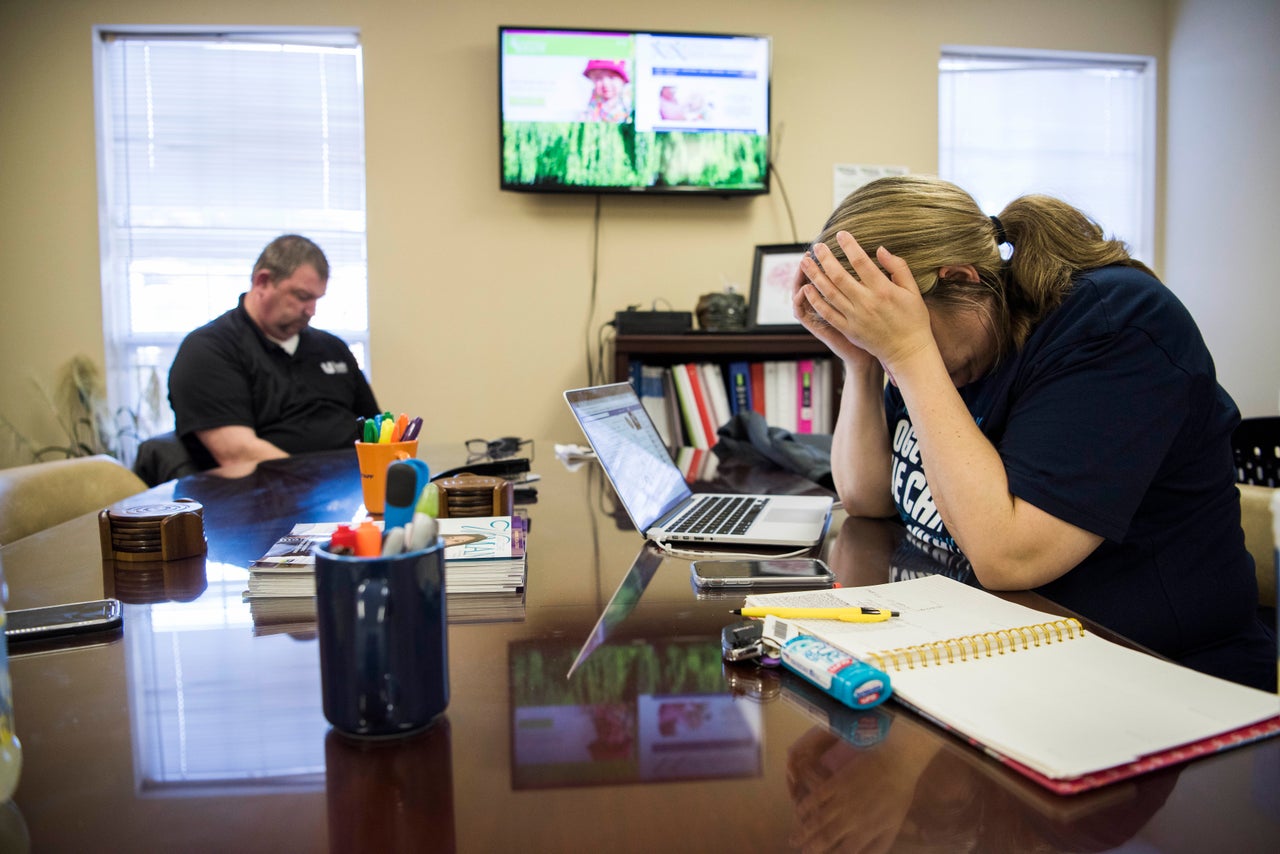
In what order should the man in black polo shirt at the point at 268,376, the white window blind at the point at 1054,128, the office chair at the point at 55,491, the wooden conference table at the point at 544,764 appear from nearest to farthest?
the wooden conference table at the point at 544,764 → the office chair at the point at 55,491 → the man in black polo shirt at the point at 268,376 → the white window blind at the point at 1054,128

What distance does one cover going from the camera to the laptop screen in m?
1.18

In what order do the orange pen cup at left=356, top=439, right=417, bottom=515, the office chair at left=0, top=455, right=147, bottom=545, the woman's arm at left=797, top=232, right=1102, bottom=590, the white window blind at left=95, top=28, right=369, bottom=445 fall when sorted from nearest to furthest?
the woman's arm at left=797, top=232, right=1102, bottom=590 < the orange pen cup at left=356, top=439, right=417, bottom=515 < the office chair at left=0, top=455, right=147, bottom=545 < the white window blind at left=95, top=28, right=369, bottom=445

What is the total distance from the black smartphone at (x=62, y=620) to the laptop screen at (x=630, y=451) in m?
0.57

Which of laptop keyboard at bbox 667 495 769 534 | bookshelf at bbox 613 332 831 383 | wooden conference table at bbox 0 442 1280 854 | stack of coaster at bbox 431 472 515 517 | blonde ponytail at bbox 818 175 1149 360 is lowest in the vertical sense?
wooden conference table at bbox 0 442 1280 854

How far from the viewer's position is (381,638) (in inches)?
20.8

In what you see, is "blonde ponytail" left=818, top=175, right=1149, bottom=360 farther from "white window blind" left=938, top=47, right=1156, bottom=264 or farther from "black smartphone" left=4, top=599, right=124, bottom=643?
"white window blind" left=938, top=47, right=1156, bottom=264

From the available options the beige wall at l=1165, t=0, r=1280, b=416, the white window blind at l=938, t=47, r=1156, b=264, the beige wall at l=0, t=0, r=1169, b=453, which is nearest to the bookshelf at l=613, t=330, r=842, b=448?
the beige wall at l=0, t=0, r=1169, b=453

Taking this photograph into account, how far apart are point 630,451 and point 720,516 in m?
0.17

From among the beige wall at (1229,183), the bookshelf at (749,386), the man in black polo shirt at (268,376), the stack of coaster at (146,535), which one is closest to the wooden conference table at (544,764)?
the stack of coaster at (146,535)

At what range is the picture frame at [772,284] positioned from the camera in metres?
3.36

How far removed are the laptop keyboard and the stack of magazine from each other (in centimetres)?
27

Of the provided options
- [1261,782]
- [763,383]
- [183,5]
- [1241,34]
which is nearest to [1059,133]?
[1241,34]

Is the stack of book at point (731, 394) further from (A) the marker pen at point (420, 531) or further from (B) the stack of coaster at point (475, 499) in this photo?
(A) the marker pen at point (420, 531)

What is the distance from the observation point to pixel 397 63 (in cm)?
334
